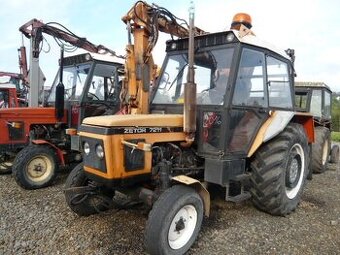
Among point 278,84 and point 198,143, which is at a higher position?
point 278,84

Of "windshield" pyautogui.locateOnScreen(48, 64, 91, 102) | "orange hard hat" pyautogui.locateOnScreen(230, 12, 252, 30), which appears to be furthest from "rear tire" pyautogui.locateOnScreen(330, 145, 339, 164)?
"windshield" pyautogui.locateOnScreen(48, 64, 91, 102)

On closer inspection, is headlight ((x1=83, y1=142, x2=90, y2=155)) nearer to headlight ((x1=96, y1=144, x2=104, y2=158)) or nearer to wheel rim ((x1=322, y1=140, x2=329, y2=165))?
headlight ((x1=96, y1=144, x2=104, y2=158))

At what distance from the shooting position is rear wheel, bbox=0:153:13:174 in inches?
269

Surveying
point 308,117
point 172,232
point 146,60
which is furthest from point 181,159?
point 308,117

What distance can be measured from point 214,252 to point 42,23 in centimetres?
619

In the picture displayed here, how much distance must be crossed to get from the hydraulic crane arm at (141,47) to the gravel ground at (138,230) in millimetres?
1502

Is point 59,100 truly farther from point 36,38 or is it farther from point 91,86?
point 36,38

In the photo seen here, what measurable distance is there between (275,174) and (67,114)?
4.20m

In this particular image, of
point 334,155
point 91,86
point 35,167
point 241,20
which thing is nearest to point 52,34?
point 91,86

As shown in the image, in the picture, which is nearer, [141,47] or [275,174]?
[275,174]

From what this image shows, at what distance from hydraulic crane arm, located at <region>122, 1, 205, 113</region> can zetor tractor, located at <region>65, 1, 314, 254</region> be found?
6cm

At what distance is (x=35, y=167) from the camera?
20.0 feet

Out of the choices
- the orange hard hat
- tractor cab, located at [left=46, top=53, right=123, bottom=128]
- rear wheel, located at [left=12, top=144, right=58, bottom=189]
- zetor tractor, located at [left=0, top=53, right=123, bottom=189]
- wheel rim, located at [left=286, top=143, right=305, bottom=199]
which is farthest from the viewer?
tractor cab, located at [left=46, top=53, right=123, bottom=128]

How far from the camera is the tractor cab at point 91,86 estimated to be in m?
6.67
